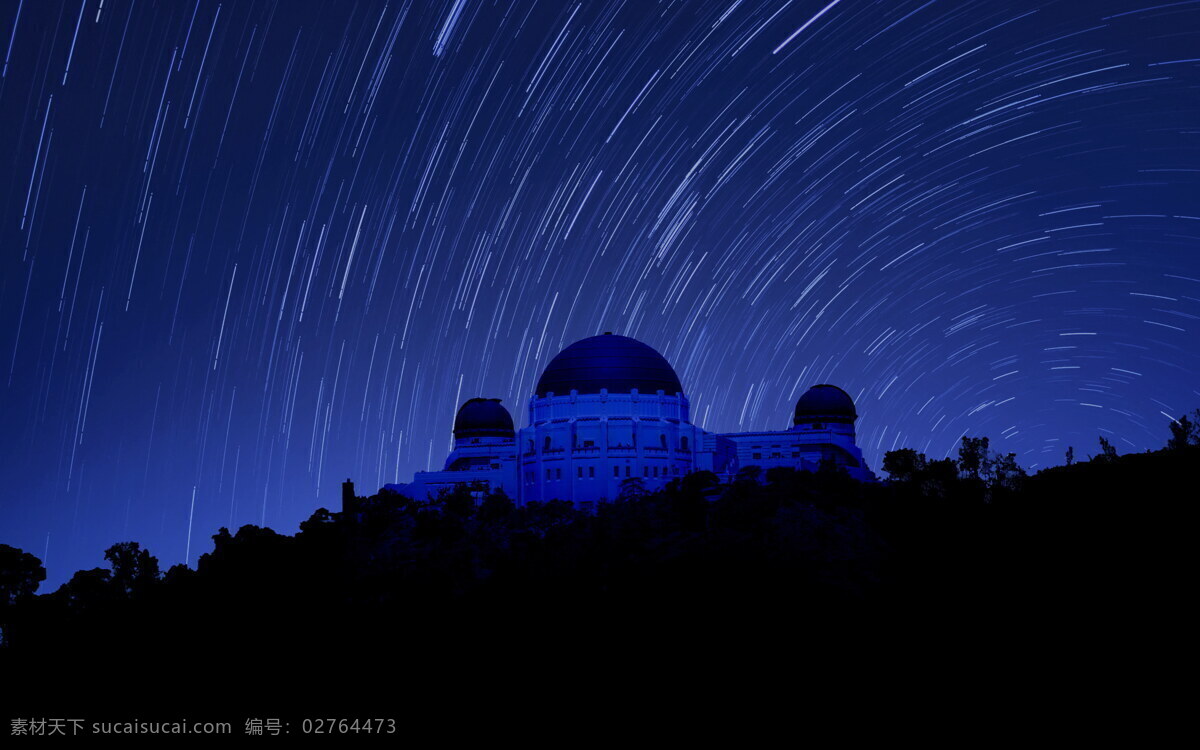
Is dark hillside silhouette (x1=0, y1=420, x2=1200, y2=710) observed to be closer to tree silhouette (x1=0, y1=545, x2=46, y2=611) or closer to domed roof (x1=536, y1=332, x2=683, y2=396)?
tree silhouette (x1=0, y1=545, x2=46, y2=611)

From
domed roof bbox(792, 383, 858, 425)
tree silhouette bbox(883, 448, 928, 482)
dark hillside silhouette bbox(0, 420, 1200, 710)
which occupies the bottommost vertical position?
dark hillside silhouette bbox(0, 420, 1200, 710)

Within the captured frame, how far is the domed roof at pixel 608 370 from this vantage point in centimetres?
9281

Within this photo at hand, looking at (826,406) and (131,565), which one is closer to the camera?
(131,565)

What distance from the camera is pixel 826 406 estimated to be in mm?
97562

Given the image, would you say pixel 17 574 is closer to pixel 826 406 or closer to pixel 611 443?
pixel 611 443

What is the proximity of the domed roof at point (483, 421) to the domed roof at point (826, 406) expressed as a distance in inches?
801

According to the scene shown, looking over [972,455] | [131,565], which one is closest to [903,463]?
[972,455]

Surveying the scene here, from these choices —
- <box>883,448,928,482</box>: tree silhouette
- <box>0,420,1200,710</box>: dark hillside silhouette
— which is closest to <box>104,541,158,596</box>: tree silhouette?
<box>0,420,1200,710</box>: dark hillside silhouette

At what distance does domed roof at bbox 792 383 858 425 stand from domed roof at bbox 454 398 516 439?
20.3m

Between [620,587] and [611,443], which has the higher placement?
[611,443]

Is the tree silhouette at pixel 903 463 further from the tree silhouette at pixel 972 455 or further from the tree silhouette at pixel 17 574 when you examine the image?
the tree silhouette at pixel 17 574

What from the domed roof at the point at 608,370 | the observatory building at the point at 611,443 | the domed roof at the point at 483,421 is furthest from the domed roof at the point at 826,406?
the domed roof at the point at 483,421

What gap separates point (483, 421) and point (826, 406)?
2378 cm

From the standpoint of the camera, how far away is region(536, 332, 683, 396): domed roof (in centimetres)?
9281
